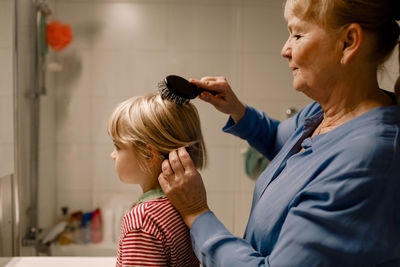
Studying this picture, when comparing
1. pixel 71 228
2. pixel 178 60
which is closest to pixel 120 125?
pixel 178 60

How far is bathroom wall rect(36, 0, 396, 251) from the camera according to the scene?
177 centimetres

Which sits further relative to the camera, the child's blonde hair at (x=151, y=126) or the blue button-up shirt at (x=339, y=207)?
the child's blonde hair at (x=151, y=126)

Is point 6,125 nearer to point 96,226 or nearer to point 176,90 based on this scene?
point 96,226

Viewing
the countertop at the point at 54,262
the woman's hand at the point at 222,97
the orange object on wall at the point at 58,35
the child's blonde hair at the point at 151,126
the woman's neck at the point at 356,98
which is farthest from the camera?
the orange object on wall at the point at 58,35

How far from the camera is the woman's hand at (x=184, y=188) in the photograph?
0.71m

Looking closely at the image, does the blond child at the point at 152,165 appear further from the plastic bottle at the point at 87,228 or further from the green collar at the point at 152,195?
the plastic bottle at the point at 87,228

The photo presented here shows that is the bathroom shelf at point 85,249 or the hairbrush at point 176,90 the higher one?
the hairbrush at point 176,90

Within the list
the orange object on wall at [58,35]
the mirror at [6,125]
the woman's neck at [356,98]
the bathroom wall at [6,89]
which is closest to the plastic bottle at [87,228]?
the mirror at [6,125]

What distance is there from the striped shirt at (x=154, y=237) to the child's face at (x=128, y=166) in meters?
0.08

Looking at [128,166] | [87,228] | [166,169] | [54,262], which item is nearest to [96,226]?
[87,228]

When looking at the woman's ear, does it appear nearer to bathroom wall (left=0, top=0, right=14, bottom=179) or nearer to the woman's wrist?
the woman's wrist

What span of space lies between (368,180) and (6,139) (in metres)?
1.36

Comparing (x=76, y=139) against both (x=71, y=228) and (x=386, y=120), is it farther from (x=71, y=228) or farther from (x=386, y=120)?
(x=386, y=120)

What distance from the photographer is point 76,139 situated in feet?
5.97
